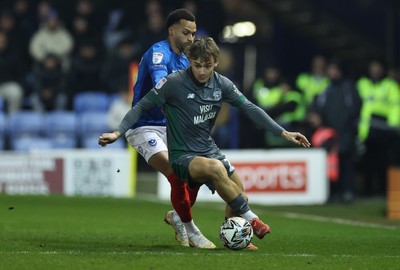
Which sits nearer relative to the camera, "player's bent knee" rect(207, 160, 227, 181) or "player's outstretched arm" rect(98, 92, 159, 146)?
"player's bent knee" rect(207, 160, 227, 181)

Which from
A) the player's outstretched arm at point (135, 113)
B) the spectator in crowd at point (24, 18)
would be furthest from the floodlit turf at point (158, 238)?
the spectator in crowd at point (24, 18)

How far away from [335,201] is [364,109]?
2141 millimetres

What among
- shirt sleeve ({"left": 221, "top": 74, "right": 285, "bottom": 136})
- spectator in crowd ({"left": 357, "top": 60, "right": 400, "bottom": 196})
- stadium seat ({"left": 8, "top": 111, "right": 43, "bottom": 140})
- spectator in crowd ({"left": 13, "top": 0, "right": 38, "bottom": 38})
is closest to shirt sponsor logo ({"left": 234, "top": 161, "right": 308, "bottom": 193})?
spectator in crowd ({"left": 357, "top": 60, "right": 400, "bottom": 196})

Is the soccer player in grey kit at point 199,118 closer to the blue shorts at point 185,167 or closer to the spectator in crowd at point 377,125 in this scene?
the blue shorts at point 185,167

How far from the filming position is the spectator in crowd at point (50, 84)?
889 inches

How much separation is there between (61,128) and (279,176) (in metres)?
4.63

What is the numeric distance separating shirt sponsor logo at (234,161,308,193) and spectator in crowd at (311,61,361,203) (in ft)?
2.65

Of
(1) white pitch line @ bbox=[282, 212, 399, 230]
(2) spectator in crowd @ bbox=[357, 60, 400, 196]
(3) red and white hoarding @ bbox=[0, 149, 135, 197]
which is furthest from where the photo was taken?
(2) spectator in crowd @ bbox=[357, 60, 400, 196]

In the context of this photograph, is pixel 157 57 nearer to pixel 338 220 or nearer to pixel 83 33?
pixel 338 220

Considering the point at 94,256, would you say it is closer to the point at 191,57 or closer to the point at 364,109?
the point at 191,57

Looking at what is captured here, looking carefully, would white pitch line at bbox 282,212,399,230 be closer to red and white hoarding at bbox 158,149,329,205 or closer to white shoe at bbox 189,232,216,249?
red and white hoarding at bbox 158,149,329,205

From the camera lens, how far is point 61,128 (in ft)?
72.9

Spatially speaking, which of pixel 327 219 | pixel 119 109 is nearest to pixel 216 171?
pixel 327 219

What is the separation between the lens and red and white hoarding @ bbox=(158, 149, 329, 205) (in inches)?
800
